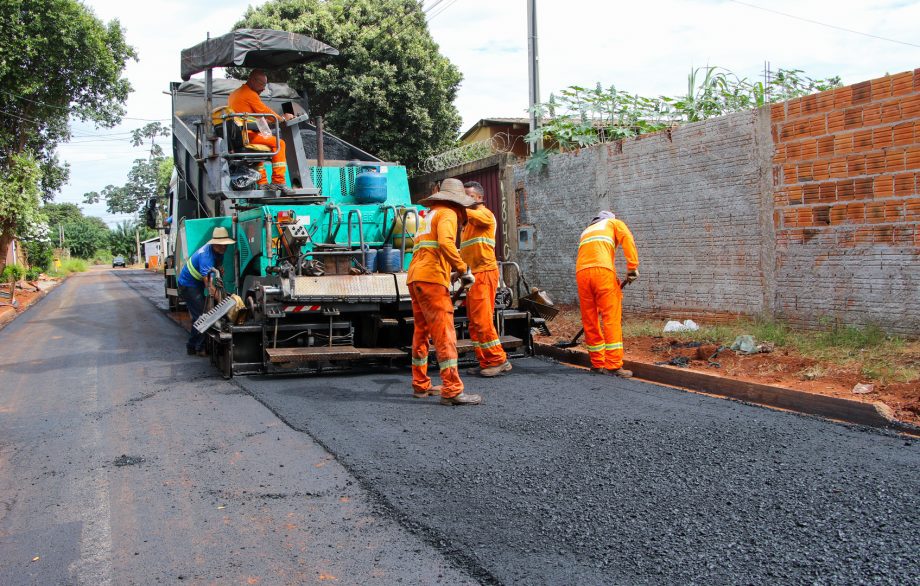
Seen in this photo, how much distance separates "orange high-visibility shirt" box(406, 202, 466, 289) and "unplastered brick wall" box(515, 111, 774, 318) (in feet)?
11.0

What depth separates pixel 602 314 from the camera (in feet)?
22.7

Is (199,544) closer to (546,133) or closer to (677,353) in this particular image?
(677,353)

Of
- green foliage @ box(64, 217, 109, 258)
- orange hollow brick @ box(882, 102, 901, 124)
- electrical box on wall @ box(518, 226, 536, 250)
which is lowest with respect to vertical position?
electrical box on wall @ box(518, 226, 536, 250)

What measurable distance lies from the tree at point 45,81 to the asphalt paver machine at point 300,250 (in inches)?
471

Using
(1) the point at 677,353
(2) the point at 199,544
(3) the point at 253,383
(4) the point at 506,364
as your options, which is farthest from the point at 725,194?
(2) the point at 199,544

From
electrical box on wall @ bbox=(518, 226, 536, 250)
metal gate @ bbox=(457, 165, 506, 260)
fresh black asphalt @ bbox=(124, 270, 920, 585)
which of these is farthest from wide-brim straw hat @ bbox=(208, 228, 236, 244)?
metal gate @ bbox=(457, 165, 506, 260)

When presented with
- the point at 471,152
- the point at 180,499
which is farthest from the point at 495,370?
the point at 471,152

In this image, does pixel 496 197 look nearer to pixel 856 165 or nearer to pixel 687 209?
pixel 687 209

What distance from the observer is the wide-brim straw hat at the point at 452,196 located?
6.11 m

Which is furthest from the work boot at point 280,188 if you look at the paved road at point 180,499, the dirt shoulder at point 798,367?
the dirt shoulder at point 798,367

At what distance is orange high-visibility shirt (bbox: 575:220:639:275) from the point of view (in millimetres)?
6961

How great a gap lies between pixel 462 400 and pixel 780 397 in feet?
7.42

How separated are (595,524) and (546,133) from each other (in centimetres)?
881

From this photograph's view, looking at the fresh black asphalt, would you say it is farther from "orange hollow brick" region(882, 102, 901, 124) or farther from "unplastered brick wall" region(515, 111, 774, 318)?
"orange hollow brick" region(882, 102, 901, 124)
